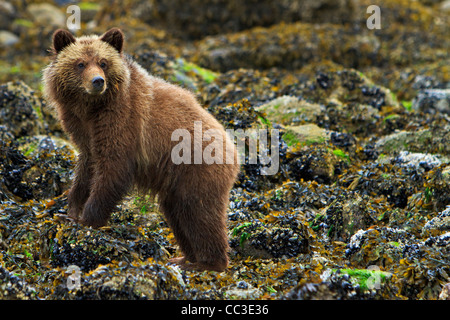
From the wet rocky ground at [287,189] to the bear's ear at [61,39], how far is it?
5.88ft

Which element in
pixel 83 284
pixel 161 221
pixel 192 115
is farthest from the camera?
pixel 161 221

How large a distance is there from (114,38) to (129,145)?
1242 millimetres

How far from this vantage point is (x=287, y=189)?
8.52m

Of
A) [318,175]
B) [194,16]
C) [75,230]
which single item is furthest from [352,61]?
[75,230]

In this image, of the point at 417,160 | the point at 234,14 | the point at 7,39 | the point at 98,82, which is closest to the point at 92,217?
the point at 98,82

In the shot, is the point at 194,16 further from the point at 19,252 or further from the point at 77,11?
the point at 19,252

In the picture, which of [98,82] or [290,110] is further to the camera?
[290,110]

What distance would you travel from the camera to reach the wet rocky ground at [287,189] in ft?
19.3

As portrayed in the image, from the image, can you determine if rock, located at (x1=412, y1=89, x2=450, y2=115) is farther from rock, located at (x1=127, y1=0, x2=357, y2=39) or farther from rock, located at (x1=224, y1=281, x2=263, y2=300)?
rock, located at (x1=224, y1=281, x2=263, y2=300)

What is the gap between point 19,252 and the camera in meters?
6.68

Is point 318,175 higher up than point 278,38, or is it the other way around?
point 278,38

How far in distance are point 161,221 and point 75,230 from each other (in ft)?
5.26

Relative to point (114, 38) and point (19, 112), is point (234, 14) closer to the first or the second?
point (19, 112)

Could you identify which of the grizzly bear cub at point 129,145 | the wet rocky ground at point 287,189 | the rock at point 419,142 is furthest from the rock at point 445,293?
the rock at point 419,142
